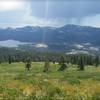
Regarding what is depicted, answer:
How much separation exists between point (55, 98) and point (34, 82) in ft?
24.1

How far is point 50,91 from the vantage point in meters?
22.8

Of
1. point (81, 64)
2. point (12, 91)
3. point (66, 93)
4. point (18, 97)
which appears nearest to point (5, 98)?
point (18, 97)

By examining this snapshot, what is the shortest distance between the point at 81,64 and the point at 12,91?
10662 cm

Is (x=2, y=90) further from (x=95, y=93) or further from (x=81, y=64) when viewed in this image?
(x=81, y=64)

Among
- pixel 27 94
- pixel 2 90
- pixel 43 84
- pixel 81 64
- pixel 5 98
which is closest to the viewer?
pixel 5 98

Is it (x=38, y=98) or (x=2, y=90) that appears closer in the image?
(x=38, y=98)

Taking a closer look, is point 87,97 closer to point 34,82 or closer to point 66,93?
point 66,93

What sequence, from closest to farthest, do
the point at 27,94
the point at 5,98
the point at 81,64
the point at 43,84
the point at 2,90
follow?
the point at 5,98
the point at 27,94
the point at 2,90
the point at 43,84
the point at 81,64

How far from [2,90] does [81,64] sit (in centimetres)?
10610

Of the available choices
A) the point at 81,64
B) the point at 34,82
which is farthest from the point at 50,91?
the point at 81,64

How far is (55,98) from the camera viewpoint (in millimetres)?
20531

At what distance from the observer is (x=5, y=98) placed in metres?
20.2

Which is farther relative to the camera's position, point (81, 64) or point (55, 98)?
point (81, 64)

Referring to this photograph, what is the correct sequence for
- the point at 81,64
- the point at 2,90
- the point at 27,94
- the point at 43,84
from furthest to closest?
1. the point at 81,64
2. the point at 43,84
3. the point at 2,90
4. the point at 27,94
